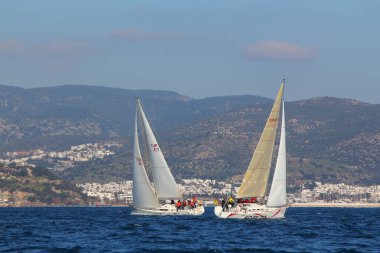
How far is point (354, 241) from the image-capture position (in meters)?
89.8

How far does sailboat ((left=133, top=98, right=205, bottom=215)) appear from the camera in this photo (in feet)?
451

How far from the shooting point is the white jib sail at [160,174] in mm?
137375

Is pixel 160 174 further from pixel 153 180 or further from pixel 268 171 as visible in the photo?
pixel 268 171

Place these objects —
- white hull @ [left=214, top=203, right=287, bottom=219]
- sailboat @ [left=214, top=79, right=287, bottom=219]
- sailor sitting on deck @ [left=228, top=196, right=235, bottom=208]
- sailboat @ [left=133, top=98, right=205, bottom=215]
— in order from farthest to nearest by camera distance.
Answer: sailboat @ [left=133, top=98, right=205, bottom=215] → sailor sitting on deck @ [left=228, top=196, right=235, bottom=208] → white hull @ [left=214, top=203, right=287, bottom=219] → sailboat @ [left=214, top=79, right=287, bottom=219]

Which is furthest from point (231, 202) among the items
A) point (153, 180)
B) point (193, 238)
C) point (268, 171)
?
point (193, 238)

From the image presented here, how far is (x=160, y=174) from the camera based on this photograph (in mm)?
137375

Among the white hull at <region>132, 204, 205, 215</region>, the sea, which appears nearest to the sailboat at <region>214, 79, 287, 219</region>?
the sea

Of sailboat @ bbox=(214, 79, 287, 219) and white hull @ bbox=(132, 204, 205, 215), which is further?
white hull @ bbox=(132, 204, 205, 215)

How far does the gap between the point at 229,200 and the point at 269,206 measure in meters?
9.02

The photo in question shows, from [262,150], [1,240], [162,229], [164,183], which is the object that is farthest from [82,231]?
[164,183]

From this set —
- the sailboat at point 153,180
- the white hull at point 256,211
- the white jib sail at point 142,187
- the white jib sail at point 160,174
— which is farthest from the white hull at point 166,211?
the white hull at point 256,211

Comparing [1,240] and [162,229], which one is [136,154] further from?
[1,240]

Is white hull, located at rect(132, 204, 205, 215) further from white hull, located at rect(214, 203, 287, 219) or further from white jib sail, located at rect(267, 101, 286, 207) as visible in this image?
white jib sail, located at rect(267, 101, 286, 207)

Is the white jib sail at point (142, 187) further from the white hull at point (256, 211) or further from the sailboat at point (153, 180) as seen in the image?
the white hull at point (256, 211)
